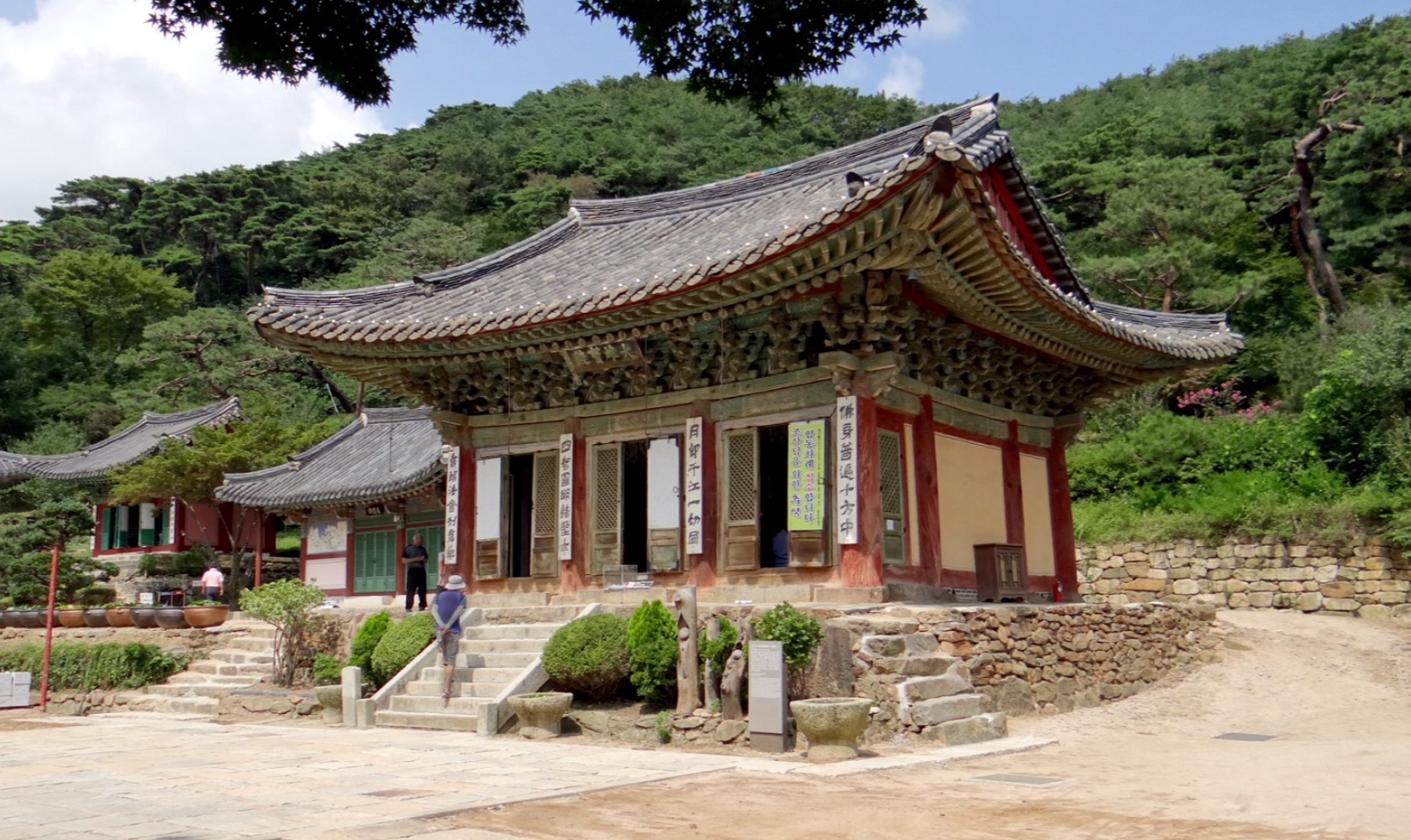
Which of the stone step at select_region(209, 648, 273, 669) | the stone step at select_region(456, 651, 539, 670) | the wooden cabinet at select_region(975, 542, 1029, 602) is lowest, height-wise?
the stone step at select_region(209, 648, 273, 669)

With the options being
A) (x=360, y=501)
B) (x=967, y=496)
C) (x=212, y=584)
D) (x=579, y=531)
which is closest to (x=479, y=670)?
(x=579, y=531)

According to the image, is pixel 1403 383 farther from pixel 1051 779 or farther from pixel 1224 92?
pixel 1224 92

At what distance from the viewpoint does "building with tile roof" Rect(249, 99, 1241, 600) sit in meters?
12.4

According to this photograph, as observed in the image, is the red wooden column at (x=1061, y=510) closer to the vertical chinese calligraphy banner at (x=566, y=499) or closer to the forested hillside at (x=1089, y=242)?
the vertical chinese calligraphy banner at (x=566, y=499)

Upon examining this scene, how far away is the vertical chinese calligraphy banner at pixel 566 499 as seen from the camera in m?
15.3

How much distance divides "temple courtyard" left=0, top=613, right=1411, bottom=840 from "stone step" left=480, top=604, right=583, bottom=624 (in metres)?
2.24

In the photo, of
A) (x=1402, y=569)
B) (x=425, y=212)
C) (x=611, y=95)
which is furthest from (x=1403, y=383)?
(x=611, y=95)

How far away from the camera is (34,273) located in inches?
2302

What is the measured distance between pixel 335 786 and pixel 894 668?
17.4ft

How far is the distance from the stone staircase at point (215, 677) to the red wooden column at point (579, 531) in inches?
250

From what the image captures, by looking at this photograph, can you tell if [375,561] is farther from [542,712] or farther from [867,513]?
[867,513]

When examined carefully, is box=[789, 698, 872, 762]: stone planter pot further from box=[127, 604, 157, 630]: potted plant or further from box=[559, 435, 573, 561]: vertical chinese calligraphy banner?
box=[127, 604, 157, 630]: potted plant

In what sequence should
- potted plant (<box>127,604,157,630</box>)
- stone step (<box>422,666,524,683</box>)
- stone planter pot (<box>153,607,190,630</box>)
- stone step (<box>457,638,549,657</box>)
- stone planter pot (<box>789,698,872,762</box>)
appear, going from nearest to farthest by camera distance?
stone planter pot (<box>789,698,872,762</box>) → stone step (<box>422,666,524,683</box>) → stone step (<box>457,638,549,657</box>) → stone planter pot (<box>153,607,190,630</box>) → potted plant (<box>127,604,157,630</box>)

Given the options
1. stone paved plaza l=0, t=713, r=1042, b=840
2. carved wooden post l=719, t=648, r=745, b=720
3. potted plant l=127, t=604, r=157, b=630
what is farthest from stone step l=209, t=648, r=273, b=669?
carved wooden post l=719, t=648, r=745, b=720
